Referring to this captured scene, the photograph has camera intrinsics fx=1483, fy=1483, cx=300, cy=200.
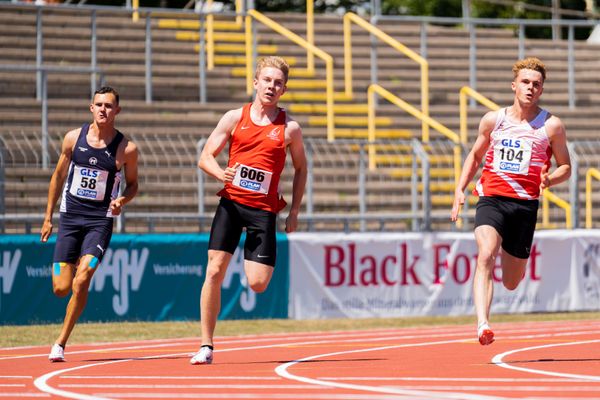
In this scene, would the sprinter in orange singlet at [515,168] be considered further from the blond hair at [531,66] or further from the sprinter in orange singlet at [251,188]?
the sprinter in orange singlet at [251,188]

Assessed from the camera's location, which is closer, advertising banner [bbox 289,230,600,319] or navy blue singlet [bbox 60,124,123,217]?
navy blue singlet [bbox 60,124,123,217]

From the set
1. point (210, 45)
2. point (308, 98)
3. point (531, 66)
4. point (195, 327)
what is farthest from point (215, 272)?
point (210, 45)

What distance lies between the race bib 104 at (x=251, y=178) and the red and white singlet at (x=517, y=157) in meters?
1.93

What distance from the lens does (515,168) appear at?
12047mm

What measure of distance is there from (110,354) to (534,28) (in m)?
34.1

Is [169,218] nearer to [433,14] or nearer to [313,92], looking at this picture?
[313,92]

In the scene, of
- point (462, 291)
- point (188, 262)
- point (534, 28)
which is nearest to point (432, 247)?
point (462, 291)

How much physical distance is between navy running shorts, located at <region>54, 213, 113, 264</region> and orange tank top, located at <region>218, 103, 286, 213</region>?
1.47 m

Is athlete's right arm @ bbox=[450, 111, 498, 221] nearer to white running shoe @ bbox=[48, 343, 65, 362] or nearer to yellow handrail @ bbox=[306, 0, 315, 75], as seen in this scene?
white running shoe @ bbox=[48, 343, 65, 362]

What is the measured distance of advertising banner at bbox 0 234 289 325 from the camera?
17375 millimetres

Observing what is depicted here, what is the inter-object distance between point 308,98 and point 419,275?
286 inches

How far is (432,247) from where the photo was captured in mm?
19875

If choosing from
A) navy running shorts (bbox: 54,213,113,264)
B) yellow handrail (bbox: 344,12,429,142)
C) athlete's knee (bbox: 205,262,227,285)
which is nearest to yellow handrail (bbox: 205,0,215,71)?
yellow handrail (bbox: 344,12,429,142)

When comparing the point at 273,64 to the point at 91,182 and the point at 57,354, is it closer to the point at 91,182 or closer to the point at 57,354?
the point at 91,182
